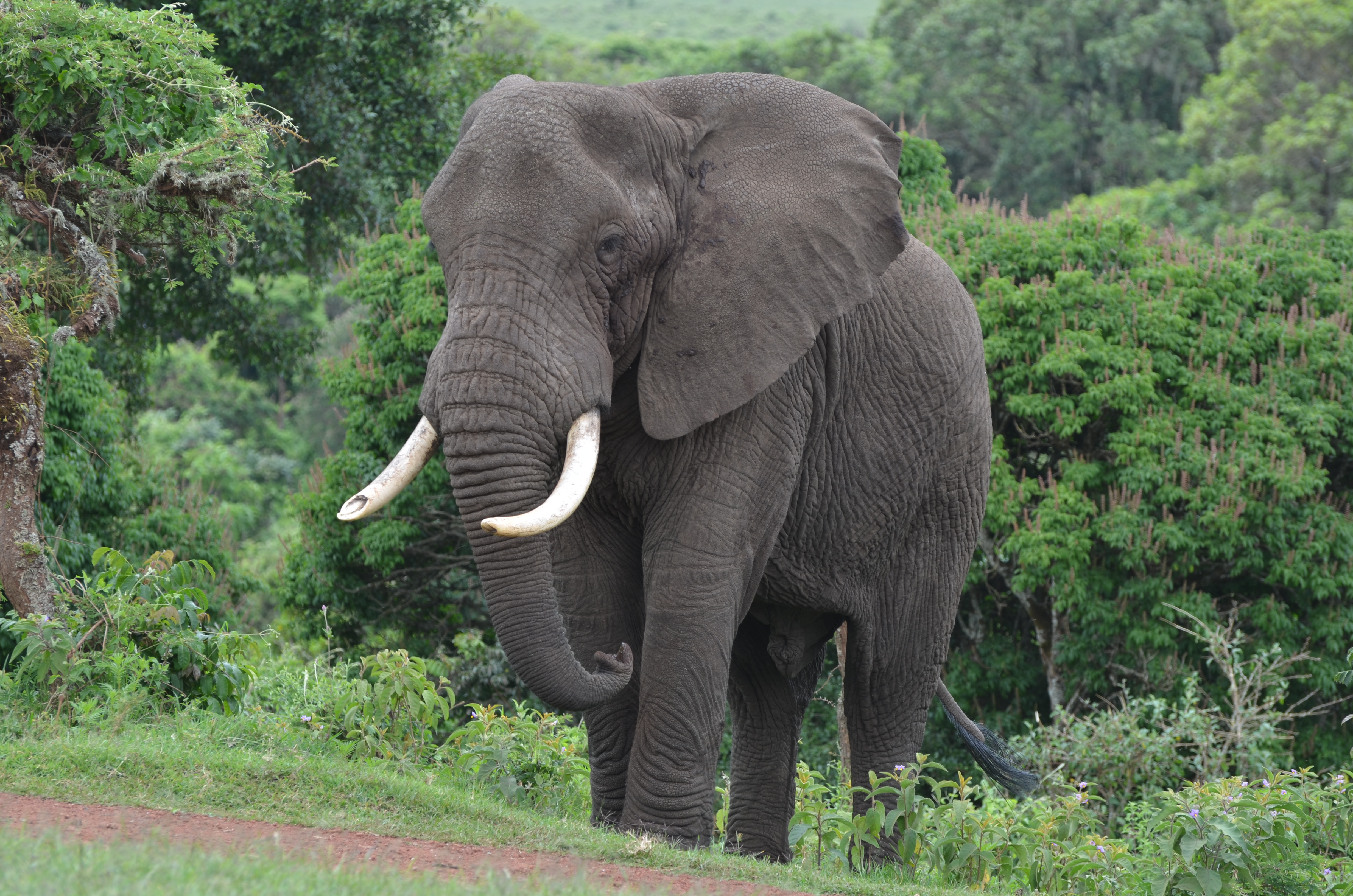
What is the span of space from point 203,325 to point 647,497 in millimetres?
11400

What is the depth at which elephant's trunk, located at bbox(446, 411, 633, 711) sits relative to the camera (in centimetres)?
513

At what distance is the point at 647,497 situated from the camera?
591 cm

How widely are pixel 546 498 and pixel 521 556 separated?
23 cm

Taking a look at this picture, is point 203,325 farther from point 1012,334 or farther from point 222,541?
point 1012,334

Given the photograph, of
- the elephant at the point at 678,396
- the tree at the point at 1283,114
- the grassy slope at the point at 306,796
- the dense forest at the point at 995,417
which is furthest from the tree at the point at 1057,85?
the grassy slope at the point at 306,796

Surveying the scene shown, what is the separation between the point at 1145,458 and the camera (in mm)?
13203

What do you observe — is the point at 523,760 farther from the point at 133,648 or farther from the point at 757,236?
the point at 757,236

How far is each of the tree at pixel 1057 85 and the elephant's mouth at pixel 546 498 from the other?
40.6m

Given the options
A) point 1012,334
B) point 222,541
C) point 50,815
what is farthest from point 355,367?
point 50,815

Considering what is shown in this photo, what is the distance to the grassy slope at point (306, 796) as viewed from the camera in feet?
16.8

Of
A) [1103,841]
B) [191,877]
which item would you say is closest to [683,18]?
[1103,841]

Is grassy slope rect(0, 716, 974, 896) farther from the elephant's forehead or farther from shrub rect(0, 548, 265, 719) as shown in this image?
the elephant's forehead

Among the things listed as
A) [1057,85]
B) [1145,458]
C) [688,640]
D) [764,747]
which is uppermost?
[1057,85]

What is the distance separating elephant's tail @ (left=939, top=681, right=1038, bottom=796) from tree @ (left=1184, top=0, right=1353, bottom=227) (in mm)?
26950
